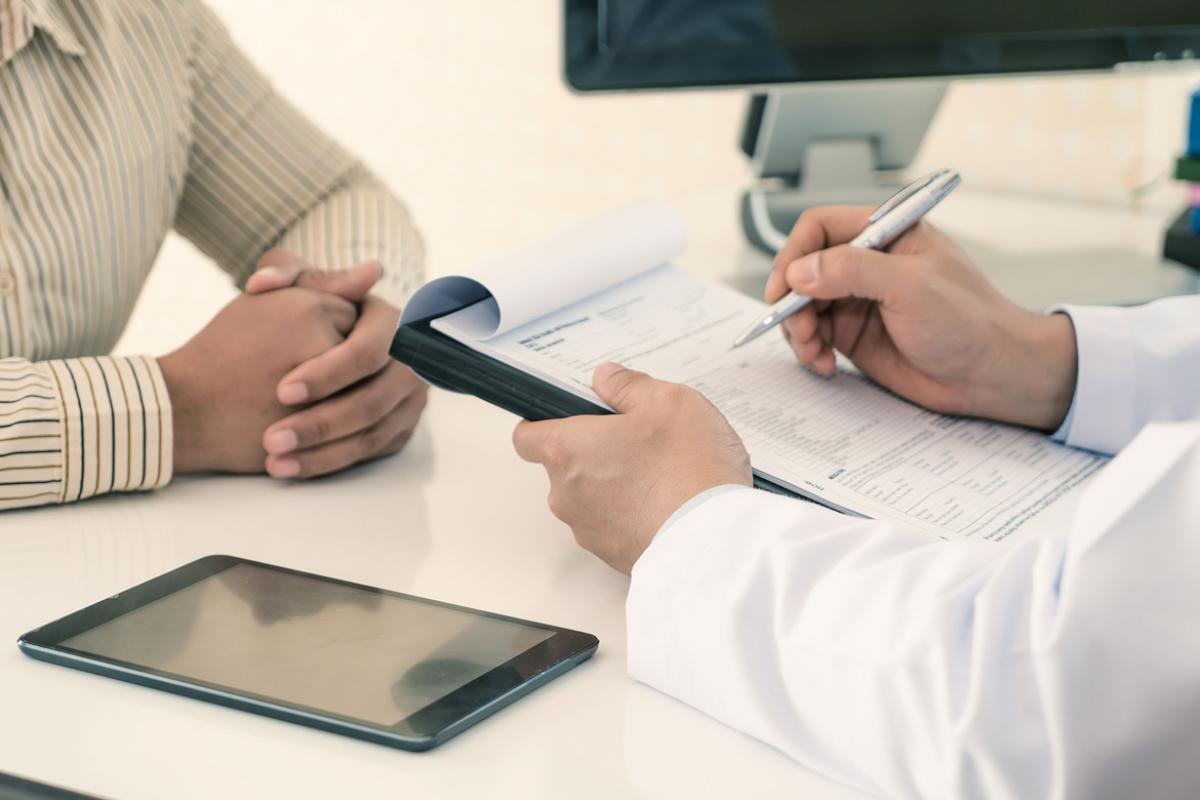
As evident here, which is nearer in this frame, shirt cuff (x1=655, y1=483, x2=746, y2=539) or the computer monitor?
shirt cuff (x1=655, y1=483, x2=746, y2=539)

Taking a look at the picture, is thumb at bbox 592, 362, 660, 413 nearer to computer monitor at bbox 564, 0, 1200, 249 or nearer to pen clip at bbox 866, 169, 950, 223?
pen clip at bbox 866, 169, 950, 223

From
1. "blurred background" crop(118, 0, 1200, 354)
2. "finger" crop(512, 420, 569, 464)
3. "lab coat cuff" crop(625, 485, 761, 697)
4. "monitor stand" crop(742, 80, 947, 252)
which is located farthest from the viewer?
"blurred background" crop(118, 0, 1200, 354)

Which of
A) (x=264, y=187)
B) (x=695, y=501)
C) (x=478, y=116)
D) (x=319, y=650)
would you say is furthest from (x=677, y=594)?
(x=478, y=116)

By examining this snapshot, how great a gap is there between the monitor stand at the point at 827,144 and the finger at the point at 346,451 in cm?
51

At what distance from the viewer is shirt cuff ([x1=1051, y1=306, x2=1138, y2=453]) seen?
29.2 inches

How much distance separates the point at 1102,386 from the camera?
75 cm

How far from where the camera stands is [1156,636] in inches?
15.1

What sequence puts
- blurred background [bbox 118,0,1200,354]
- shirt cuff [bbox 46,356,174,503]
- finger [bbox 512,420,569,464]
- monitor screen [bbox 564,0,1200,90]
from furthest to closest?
blurred background [bbox 118,0,1200,354], monitor screen [bbox 564,0,1200,90], shirt cuff [bbox 46,356,174,503], finger [bbox 512,420,569,464]

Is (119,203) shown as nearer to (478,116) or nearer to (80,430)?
(80,430)

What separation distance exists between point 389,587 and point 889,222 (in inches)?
15.1

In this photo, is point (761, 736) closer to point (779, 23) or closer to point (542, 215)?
point (779, 23)

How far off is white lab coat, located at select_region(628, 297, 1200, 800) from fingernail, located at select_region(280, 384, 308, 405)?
1.07 ft

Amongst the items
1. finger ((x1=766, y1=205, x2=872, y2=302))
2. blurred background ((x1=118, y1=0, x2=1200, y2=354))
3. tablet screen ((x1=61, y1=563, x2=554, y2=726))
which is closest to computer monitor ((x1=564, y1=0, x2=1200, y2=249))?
finger ((x1=766, y1=205, x2=872, y2=302))

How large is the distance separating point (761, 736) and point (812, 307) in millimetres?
373
